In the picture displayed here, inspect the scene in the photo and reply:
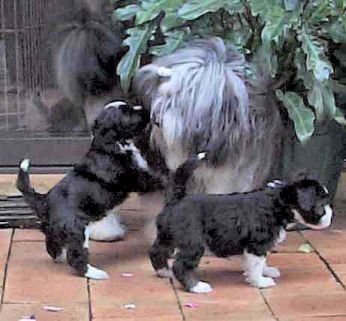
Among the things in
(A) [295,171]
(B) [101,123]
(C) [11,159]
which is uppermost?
(B) [101,123]

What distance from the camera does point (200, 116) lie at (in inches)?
138

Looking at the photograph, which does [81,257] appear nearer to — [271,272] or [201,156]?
[201,156]

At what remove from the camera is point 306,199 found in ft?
10.6

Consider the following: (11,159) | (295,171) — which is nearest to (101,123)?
(295,171)

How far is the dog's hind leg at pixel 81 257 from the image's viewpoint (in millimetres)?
3373

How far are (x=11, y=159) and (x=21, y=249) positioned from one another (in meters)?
1.16

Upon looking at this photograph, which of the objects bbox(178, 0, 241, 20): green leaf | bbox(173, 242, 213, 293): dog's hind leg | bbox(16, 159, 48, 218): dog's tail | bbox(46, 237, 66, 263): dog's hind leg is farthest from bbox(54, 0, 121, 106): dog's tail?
bbox(173, 242, 213, 293): dog's hind leg

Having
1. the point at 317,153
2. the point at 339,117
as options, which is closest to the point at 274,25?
the point at 339,117

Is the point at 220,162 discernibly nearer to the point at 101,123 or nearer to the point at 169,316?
the point at 101,123

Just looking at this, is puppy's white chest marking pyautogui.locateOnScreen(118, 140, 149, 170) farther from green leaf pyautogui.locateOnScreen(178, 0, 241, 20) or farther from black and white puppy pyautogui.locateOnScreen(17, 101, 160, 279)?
green leaf pyautogui.locateOnScreen(178, 0, 241, 20)

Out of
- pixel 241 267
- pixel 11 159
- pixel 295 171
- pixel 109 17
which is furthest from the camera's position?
pixel 11 159

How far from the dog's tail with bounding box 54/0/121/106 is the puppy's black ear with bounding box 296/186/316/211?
4.18 feet

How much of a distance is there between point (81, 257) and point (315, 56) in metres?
1.12

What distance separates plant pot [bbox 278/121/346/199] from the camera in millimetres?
3846
